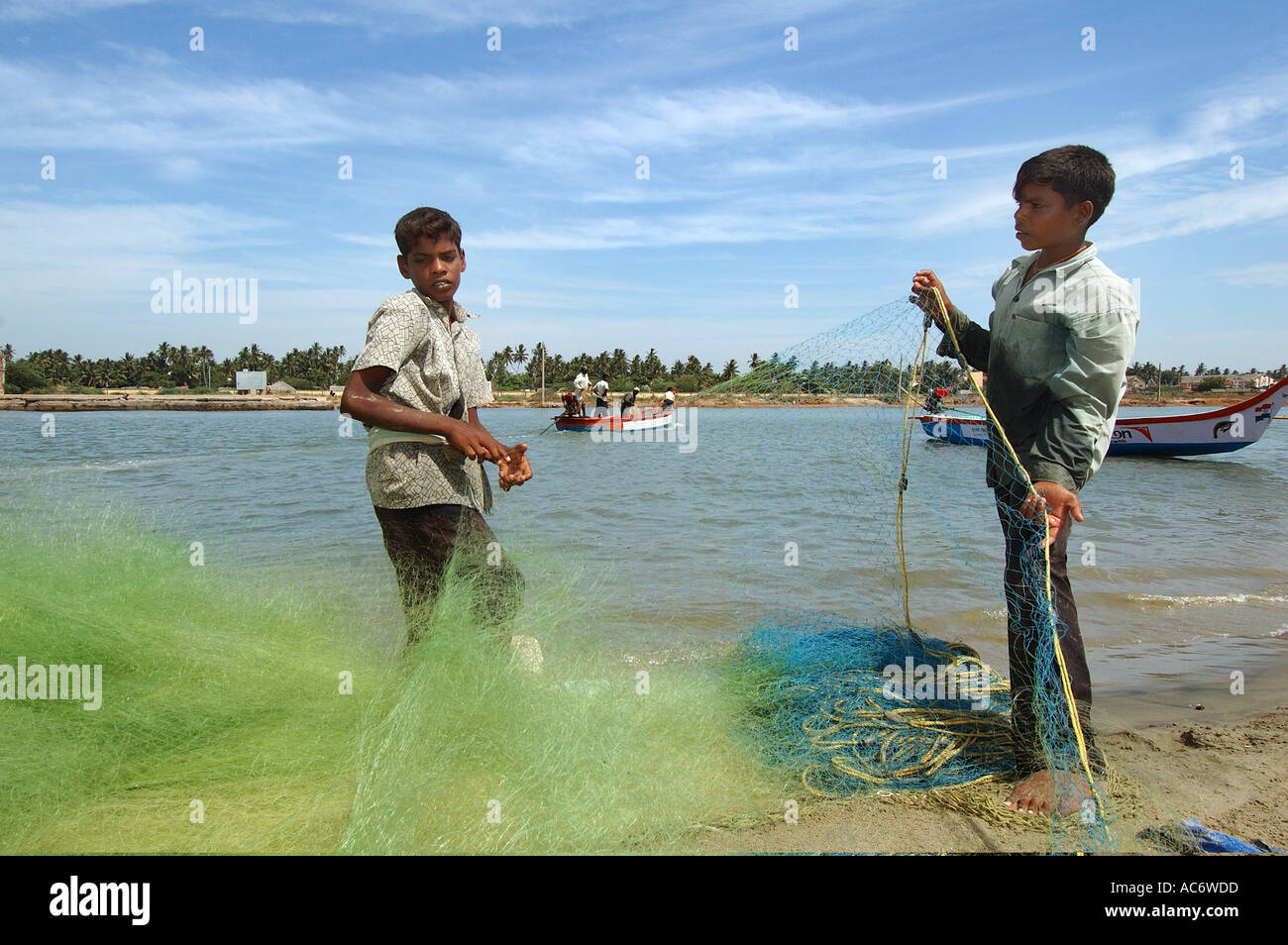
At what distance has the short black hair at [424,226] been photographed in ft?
8.89

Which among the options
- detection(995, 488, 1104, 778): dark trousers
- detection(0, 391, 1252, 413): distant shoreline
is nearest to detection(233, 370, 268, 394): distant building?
detection(0, 391, 1252, 413): distant shoreline

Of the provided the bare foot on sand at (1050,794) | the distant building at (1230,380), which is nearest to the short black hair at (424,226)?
the bare foot on sand at (1050,794)

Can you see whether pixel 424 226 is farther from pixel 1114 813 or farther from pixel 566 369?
pixel 566 369

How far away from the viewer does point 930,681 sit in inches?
142

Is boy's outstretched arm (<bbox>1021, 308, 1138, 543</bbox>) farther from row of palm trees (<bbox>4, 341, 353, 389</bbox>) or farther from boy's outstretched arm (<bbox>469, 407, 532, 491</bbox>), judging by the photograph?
row of palm trees (<bbox>4, 341, 353, 389</bbox>)

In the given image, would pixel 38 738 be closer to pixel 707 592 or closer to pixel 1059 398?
pixel 1059 398

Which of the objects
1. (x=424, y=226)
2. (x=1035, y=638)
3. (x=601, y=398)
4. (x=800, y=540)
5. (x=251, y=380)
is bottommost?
(x=800, y=540)

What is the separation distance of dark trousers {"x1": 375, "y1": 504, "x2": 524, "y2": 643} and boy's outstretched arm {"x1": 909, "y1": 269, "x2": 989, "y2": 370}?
1930 mm

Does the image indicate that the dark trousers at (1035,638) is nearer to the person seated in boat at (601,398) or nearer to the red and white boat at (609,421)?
the person seated in boat at (601,398)

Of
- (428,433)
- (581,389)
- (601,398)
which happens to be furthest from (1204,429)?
(428,433)

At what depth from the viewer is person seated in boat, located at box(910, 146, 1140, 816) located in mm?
2518

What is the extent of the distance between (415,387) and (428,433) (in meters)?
0.17

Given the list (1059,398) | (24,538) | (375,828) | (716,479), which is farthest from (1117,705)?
(716,479)

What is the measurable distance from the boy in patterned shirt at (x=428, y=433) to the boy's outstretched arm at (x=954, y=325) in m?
1.71
